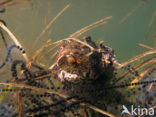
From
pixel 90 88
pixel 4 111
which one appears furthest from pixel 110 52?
pixel 4 111

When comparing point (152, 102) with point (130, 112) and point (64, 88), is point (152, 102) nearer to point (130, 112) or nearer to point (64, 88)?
point (130, 112)

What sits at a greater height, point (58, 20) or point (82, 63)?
point (58, 20)

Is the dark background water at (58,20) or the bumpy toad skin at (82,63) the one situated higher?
the dark background water at (58,20)

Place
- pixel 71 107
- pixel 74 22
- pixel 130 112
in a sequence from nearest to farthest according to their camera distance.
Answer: pixel 71 107 < pixel 130 112 < pixel 74 22

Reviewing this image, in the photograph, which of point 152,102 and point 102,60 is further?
point 152,102

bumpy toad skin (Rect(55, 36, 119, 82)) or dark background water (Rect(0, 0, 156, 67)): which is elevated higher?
dark background water (Rect(0, 0, 156, 67))

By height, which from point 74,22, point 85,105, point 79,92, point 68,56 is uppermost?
point 74,22

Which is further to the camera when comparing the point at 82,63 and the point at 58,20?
the point at 58,20

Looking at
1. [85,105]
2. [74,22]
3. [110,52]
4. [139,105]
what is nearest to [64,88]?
[85,105]

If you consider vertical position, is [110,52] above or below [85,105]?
above

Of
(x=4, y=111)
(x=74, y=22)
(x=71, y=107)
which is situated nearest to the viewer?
(x=71, y=107)
